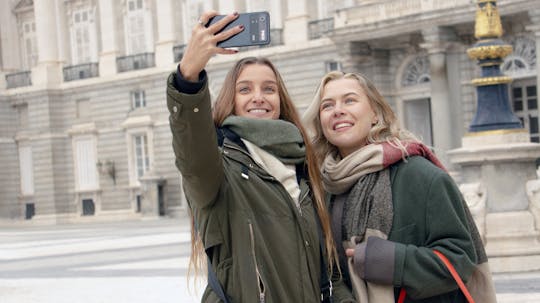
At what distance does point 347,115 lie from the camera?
331 cm

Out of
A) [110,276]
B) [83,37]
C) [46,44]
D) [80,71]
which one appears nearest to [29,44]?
[46,44]

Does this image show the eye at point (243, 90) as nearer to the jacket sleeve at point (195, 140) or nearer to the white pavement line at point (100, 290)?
the jacket sleeve at point (195, 140)

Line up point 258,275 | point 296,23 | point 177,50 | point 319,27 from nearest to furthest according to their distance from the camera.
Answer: point 258,275, point 319,27, point 296,23, point 177,50

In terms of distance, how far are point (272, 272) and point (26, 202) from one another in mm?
39876

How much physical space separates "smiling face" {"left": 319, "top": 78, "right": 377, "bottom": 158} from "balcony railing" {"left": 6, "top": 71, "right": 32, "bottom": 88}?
38949 millimetres

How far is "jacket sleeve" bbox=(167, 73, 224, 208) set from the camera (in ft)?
9.22

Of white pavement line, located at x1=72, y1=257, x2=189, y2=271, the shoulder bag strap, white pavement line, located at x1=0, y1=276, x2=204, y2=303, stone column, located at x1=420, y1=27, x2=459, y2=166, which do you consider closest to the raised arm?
the shoulder bag strap

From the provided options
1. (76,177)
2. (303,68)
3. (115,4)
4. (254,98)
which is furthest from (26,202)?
(254,98)

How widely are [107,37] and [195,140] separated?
3738 centimetres

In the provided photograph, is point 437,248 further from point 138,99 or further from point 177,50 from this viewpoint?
point 138,99

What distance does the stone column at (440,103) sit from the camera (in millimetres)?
25719

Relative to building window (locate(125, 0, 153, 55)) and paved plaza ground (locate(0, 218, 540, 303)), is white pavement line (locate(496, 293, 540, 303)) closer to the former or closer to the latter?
paved plaza ground (locate(0, 218, 540, 303))

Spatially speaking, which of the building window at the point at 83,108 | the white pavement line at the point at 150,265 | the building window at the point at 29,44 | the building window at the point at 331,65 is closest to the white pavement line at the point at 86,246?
the white pavement line at the point at 150,265

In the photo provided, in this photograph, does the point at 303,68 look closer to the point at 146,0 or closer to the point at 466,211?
the point at 146,0
